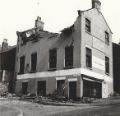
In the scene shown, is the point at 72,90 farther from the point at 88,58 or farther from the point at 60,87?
the point at 88,58

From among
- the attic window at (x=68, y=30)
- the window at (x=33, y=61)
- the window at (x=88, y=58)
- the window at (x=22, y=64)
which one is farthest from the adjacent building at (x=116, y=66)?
the window at (x=22, y=64)

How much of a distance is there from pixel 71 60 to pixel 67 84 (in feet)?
8.14

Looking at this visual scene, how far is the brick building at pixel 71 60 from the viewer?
24.5 m

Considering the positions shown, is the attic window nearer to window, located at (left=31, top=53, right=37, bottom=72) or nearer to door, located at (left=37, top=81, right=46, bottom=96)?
window, located at (left=31, top=53, right=37, bottom=72)

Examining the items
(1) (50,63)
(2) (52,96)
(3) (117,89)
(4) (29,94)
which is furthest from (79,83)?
(3) (117,89)

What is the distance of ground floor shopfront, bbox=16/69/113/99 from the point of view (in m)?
23.9

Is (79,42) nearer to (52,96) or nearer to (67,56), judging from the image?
(67,56)

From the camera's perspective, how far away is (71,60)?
2514cm

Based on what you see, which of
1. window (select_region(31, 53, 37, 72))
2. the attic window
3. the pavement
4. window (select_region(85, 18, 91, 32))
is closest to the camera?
the pavement

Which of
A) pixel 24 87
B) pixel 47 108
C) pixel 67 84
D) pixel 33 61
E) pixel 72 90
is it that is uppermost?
pixel 33 61

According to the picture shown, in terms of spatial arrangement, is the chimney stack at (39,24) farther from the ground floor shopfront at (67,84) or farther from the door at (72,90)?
the door at (72,90)

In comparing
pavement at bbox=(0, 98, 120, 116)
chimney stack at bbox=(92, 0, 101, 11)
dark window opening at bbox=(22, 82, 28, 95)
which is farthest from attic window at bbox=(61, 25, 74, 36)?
pavement at bbox=(0, 98, 120, 116)

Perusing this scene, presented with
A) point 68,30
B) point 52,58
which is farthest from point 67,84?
point 68,30

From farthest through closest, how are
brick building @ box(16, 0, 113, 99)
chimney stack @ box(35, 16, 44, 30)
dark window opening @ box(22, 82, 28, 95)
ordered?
1. chimney stack @ box(35, 16, 44, 30)
2. dark window opening @ box(22, 82, 28, 95)
3. brick building @ box(16, 0, 113, 99)
